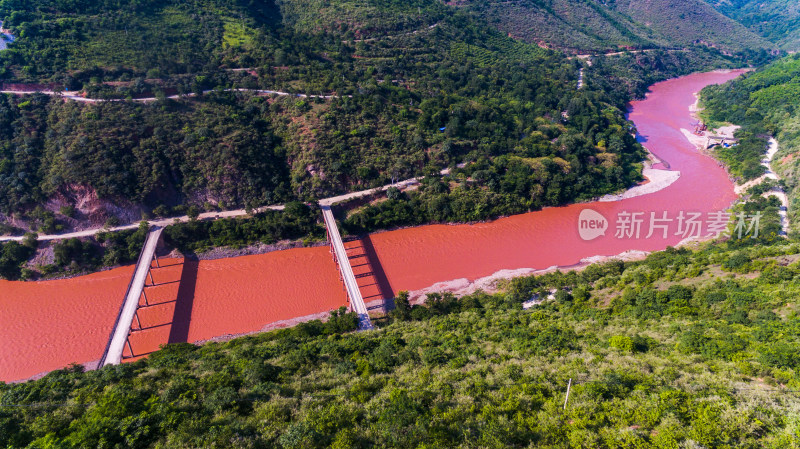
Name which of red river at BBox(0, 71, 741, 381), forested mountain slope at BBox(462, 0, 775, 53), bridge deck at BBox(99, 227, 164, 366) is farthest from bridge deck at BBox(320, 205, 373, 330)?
forested mountain slope at BBox(462, 0, 775, 53)

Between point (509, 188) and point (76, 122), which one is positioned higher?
point (76, 122)

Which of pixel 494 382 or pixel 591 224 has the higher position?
pixel 494 382

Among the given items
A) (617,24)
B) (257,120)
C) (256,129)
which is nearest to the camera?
(256,129)

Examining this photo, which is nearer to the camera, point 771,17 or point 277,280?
point 277,280

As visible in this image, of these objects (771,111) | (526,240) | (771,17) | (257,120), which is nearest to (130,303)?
(257,120)

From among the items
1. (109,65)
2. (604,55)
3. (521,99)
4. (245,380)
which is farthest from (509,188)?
(604,55)

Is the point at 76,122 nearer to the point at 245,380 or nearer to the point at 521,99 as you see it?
the point at 245,380

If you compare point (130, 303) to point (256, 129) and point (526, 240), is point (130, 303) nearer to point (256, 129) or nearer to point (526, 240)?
point (256, 129)
